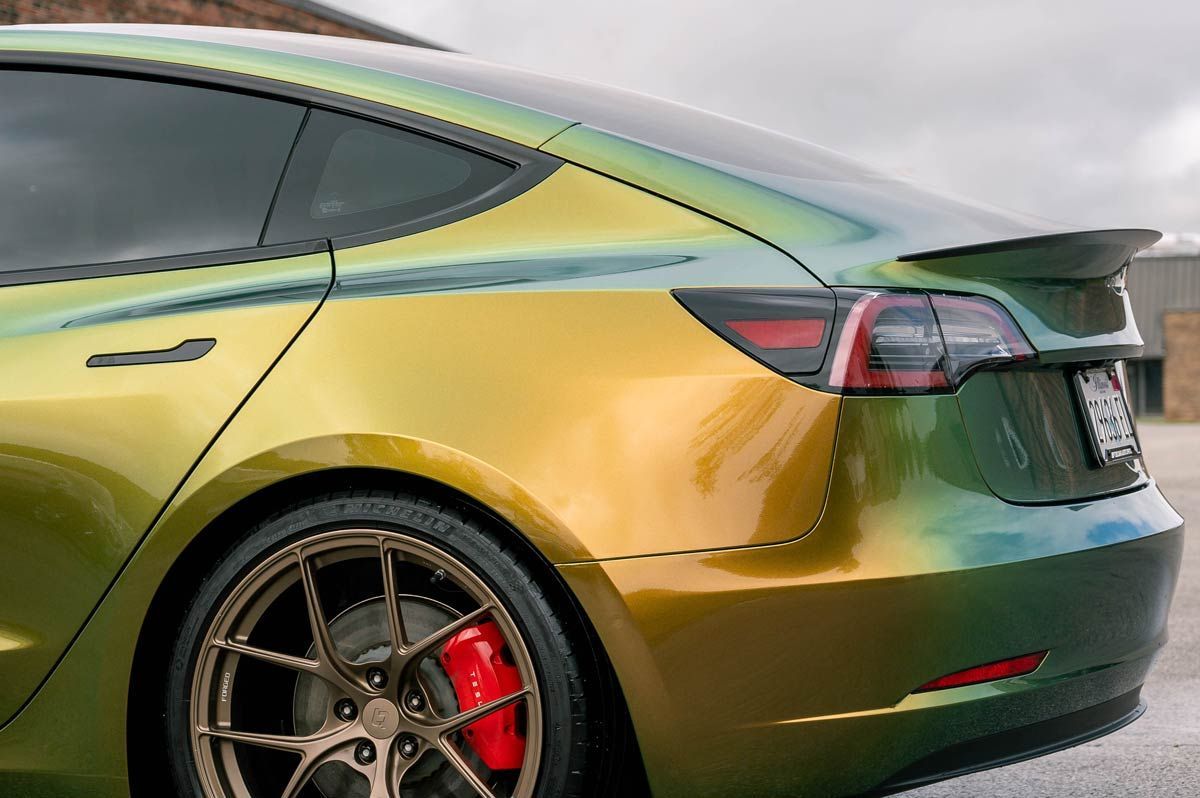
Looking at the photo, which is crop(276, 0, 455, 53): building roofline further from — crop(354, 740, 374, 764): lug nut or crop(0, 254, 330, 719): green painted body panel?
crop(354, 740, 374, 764): lug nut

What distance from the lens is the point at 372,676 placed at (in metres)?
2.20

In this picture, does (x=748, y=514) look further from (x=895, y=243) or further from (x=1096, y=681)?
(x=1096, y=681)

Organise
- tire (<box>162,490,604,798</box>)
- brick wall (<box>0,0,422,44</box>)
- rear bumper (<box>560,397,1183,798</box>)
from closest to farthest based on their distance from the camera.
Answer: rear bumper (<box>560,397,1183,798</box>), tire (<box>162,490,604,798</box>), brick wall (<box>0,0,422,44</box>)

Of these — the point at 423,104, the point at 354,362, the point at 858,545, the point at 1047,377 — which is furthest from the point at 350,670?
the point at 1047,377

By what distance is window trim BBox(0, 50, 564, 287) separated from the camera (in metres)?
2.27

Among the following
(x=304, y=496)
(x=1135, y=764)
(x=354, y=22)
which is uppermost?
(x=354, y=22)

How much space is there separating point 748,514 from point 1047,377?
2.17ft

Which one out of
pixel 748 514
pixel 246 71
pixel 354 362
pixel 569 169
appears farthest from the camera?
pixel 246 71

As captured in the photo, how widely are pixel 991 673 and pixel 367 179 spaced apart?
4.60 ft

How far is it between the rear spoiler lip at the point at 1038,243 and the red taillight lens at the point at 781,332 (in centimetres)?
22

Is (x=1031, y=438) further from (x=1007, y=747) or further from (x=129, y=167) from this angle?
(x=129, y=167)

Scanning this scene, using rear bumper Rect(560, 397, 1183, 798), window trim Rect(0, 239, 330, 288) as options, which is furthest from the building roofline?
rear bumper Rect(560, 397, 1183, 798)

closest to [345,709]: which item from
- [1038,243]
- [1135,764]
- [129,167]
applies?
[129,167]

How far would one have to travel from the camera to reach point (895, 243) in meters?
2.14
